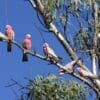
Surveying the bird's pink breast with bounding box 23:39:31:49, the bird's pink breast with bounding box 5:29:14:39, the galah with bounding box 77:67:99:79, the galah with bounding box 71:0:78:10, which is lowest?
the galah with bounding box 77:67:99:79

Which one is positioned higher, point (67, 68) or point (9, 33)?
point (9, 33)

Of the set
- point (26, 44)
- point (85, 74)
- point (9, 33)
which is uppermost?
point (9, 33)

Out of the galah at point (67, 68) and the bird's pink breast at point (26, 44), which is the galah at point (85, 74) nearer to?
the galah at point (67, 68)

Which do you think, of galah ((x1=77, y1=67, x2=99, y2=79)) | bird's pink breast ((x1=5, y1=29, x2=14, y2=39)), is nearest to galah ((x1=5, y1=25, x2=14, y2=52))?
bird's pink breast ((x1=5, y1=29, x2=14, y2=39))

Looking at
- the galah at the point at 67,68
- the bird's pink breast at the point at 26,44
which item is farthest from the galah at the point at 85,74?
the bird's pink breast at the point at 26,44

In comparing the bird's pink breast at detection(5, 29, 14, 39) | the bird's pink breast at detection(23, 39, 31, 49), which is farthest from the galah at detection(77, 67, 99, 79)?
the bird's pink breast at detection(5, 29, 14, 39)

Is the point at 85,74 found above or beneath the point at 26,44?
beneath

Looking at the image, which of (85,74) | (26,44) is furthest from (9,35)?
(85,74)

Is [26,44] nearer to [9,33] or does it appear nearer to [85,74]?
[9,33]

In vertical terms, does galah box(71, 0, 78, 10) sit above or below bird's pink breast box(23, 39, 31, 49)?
above

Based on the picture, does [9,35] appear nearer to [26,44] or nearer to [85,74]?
[26,44]

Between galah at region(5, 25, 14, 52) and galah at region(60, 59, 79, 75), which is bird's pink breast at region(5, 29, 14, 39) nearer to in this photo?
galah at region(5, 25, 14, 52)

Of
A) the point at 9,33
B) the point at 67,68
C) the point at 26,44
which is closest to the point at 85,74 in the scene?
the point at 67,68

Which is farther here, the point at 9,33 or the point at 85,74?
the point at 9,33
